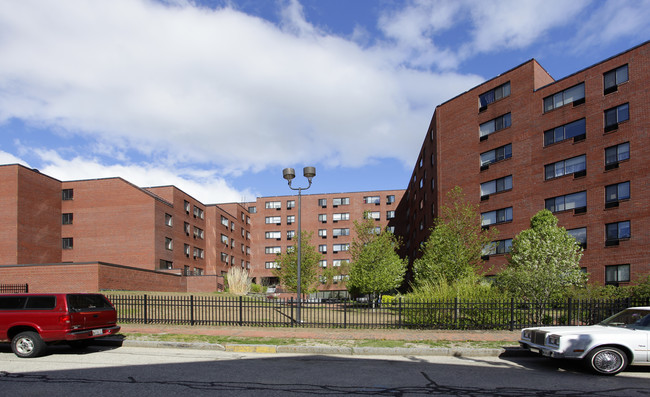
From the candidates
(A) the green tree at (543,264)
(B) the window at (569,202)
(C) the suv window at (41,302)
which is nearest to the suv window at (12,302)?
(C) the suv window at (41,302)

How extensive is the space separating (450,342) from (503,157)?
2905 centimetres

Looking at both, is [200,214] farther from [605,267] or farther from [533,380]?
[533,380]

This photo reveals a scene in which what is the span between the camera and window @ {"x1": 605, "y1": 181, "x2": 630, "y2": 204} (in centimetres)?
2917

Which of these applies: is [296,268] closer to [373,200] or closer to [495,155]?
[495,155]

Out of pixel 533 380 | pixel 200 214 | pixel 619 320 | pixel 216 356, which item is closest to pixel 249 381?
pixel 216 356

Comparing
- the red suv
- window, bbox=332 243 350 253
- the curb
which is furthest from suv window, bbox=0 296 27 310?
window, bbox=332 243 350 253

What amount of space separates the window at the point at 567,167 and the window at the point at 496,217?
420cm

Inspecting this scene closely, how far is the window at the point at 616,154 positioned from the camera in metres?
29.3

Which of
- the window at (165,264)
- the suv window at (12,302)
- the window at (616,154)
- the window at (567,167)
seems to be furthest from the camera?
the window at (165,264)

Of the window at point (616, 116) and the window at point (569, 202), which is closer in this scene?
the window at point (616, 116)

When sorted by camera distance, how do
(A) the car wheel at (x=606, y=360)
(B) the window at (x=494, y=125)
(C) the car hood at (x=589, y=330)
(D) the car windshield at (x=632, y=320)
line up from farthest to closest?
(B) the window at (x=494, y=125) → (D) the car windshield at (x=632, y=320) → (C) the car hood at (x=589, y=330) → (A) the car wheel at (x=606, y=360)

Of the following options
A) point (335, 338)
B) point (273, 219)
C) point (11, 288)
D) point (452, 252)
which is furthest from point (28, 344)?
point (273, 219)

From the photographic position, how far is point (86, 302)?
1126cm

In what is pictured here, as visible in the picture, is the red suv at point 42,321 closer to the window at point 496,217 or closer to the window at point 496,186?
the window at point 496,217
